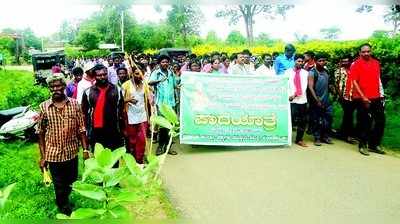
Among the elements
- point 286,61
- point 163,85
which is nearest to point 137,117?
point 163,85

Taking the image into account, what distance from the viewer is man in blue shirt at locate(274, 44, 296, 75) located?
407 inches

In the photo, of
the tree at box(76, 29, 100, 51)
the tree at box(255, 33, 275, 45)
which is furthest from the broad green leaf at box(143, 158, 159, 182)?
the tree at box(76, 29, 100, 51)

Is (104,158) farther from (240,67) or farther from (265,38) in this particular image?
(265,38)

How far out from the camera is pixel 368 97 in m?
8.14

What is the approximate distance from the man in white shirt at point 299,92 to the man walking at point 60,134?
15.6ft

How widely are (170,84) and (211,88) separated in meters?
0.71

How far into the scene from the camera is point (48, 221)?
0.95 meters

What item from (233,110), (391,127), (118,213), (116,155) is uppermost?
(116,155)

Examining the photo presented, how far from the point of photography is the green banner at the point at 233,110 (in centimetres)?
901

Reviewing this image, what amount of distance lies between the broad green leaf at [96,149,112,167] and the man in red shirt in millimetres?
7219

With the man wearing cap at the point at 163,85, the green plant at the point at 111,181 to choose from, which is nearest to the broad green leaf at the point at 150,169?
the green plant at the point at 111,181

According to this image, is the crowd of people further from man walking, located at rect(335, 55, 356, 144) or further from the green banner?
the green banner

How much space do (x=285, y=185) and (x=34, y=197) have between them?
2.78m

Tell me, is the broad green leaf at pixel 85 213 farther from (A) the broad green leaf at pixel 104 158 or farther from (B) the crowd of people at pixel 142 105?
(B) the crowd of people at pixel 142 105
